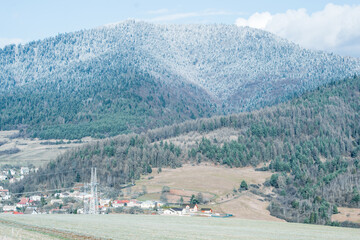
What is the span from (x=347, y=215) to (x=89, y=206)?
68.3 meters

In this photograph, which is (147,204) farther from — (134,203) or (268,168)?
(268,168)

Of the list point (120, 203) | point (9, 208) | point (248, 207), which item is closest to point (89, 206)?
point (120, 203)

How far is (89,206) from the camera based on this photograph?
113m

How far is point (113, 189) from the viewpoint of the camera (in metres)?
152

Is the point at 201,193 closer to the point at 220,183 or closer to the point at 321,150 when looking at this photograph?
the point at 220,183

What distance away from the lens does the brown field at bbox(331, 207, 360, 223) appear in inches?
4685

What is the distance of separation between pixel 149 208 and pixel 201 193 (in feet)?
74.1

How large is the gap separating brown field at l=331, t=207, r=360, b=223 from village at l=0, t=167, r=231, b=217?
31.6 meters

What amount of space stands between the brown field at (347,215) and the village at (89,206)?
3161 cm

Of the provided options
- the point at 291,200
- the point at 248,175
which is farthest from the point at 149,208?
the point at 248,175

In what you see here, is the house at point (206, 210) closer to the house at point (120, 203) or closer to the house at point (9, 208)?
the house at point (120, 203)

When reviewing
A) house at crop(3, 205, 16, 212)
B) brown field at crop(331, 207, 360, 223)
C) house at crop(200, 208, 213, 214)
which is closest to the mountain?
brown field at crop(331, 207, 360, 223)

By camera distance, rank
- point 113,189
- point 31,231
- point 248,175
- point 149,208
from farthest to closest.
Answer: point 248,175
point 113,189
point 149,208
point 31,231

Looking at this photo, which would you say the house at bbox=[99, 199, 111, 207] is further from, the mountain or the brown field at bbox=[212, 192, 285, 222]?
the mountain
